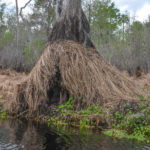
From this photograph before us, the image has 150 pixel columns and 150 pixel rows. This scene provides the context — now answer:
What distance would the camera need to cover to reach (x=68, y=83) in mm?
5953

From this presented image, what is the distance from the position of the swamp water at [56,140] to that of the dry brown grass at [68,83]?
4.23ft

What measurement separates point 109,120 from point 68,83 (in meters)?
1.45

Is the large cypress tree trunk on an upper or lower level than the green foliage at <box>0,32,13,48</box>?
lower

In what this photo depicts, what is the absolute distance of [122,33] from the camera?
20.8 meters

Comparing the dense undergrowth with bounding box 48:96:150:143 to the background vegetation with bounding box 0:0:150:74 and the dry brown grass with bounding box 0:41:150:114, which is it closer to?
the dry brown grass with bounding box 0:41:150:114

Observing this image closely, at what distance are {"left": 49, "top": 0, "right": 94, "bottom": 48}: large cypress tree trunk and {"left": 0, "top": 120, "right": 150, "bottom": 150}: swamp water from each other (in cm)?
273

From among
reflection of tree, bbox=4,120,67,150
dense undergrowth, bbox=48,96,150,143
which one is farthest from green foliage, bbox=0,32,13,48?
reflection of tree, bbox=4,120,67,150

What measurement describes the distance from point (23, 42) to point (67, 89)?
536 inches

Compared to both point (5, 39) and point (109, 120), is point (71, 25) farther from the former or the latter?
point (5, 39)

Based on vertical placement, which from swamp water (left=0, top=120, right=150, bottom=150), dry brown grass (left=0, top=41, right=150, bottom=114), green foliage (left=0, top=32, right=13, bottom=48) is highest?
green foliage (left=0, top=32, right=13, bottom=48)

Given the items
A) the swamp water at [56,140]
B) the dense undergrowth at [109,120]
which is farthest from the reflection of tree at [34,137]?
the dense undergrowth at [109,120]

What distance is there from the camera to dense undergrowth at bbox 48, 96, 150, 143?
4.53 meters

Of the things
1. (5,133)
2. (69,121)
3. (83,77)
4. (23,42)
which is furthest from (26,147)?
(23,42)

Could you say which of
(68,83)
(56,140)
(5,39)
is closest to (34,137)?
(56,140)
